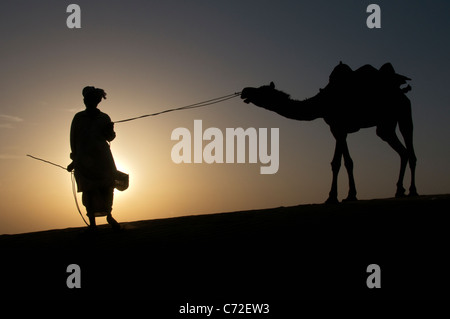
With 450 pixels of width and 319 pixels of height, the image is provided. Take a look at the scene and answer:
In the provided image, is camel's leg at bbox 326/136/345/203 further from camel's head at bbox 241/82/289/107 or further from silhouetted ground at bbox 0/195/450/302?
silhouetted ground at bbox 0/195/450/302

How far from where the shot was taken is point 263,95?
43.5 feet

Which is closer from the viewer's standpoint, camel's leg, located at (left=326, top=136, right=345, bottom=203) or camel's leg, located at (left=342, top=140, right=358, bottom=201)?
camel's leg, located at (left=326, top=136, right=345, bottom=203)

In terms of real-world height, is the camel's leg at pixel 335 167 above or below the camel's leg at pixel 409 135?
below

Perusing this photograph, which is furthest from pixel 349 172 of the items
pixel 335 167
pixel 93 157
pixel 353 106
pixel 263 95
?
pixel 93 157

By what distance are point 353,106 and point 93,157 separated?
7.15m

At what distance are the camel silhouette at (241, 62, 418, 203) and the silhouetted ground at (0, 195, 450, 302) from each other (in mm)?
3900

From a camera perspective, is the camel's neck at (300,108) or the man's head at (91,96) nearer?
the man's head at (91,96)

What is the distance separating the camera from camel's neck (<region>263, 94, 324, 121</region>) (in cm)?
1382

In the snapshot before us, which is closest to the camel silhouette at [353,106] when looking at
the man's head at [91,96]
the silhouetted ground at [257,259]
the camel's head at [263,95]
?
the camel's head at [263,95]

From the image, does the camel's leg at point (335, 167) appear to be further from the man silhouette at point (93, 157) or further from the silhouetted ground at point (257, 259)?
the man silhouette at point (93, 157)

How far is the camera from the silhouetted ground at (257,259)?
6352mm

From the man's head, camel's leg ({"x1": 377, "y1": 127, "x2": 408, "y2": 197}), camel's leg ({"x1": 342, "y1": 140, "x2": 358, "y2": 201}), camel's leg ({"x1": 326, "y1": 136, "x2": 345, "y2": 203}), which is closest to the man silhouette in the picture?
the man's head
